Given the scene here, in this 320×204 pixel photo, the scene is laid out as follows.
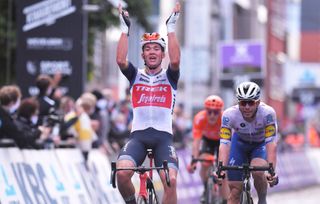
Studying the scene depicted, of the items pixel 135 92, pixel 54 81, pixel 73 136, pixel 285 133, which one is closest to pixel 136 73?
pixel 135 92

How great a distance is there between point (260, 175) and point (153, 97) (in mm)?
1771

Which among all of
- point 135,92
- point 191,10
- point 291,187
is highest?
point 191,10

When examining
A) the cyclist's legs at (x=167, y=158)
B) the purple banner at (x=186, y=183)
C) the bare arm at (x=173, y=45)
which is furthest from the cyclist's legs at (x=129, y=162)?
the purple banner at (x=186, y=183)

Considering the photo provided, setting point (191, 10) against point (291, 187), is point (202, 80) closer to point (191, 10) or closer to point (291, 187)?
point (191, 10)

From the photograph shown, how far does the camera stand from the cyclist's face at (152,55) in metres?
12.1

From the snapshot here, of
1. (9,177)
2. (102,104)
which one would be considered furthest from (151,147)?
(102,104)

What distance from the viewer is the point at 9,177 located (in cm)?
1345

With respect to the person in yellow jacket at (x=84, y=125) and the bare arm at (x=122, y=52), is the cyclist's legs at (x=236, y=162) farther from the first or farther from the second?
the person in yellow jacket at (x=84, y=125)

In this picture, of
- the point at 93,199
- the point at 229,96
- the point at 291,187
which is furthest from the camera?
the point at 229,96

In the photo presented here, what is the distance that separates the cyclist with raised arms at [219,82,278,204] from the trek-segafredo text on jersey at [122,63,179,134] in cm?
84

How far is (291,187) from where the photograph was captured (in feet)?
98.0

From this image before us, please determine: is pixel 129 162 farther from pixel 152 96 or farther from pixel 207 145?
pixel 207 145

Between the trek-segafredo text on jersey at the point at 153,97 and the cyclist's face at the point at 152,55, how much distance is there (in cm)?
16

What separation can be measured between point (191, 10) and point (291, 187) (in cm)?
2899
